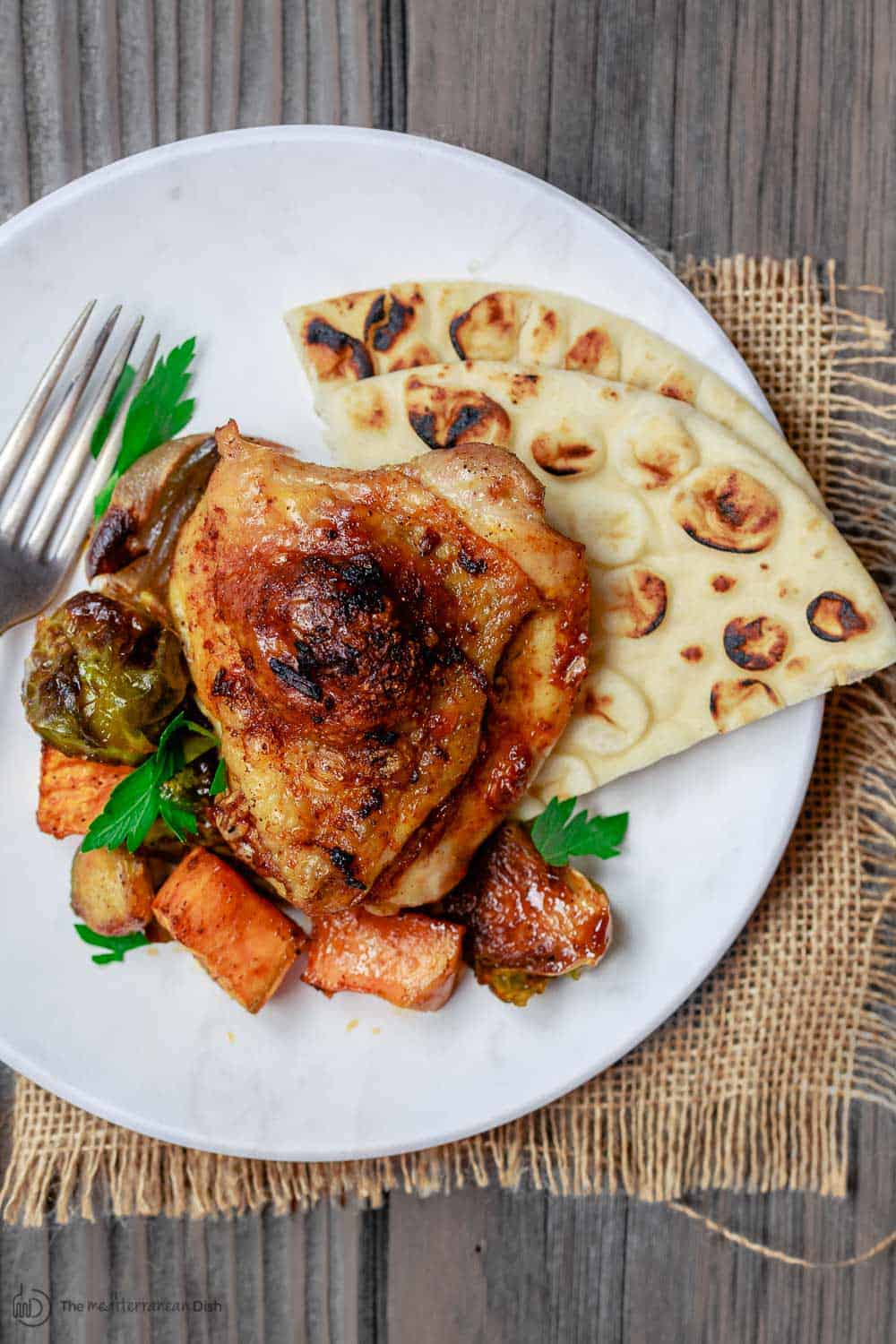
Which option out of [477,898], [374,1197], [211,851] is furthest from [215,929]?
[374,1197]

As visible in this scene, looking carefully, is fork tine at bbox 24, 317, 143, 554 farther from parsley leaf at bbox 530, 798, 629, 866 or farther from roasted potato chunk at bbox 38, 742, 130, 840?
parsley leaf at bbox 530, 798, 629, 866

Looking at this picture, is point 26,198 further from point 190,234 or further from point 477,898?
point 477,898

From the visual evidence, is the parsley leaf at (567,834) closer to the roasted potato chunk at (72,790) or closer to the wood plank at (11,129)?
the roasted potato chunk at (72,790)

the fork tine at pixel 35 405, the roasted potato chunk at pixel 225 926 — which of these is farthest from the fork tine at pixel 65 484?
the roasted potato chunk at pixel 225 926

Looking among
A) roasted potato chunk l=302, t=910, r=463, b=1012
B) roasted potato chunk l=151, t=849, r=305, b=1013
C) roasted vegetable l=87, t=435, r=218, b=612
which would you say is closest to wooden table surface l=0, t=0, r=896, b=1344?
roasted potato chunk l=151, t=849, r=305, b=1013

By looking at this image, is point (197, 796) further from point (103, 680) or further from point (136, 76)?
point (136, 76)

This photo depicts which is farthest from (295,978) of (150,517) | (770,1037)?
(770,1037)
